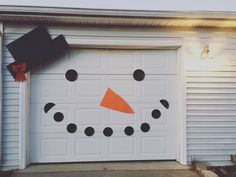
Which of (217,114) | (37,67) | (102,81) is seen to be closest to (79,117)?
(102,81)

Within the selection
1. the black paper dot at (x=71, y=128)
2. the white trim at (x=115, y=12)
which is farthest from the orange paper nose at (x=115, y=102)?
the white trim at (x=115, y=12)

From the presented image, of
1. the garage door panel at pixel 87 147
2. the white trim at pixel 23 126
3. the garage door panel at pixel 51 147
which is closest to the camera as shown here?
the white trim at pixel 23 126

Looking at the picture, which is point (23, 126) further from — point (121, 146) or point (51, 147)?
point (121, 146)

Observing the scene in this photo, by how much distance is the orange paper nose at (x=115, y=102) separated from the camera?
5.83 meters

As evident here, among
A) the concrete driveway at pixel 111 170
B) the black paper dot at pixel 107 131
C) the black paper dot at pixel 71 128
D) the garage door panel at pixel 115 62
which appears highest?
the garage door panel at pixel 115 62

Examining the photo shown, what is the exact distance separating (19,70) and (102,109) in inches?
69.4

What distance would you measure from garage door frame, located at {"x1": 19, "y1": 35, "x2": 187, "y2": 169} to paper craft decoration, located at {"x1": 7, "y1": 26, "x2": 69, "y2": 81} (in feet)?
0.58

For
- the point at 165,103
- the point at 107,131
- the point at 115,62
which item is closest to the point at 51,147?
the point at 107,131

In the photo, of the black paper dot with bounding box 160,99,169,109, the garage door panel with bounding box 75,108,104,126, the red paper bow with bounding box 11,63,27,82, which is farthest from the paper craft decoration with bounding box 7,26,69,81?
the black paper dot with bounding box 160,99,169,109

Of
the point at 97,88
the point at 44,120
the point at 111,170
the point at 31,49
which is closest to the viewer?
the point at 111,170

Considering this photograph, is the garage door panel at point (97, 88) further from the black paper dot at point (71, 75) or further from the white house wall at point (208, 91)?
the white house wall at point (208, 91)

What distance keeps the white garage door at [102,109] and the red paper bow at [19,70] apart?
26 centimetres

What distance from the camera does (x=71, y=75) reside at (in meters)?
5.76

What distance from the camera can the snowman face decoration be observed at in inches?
227
